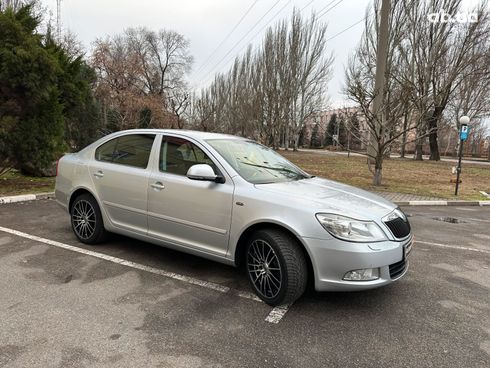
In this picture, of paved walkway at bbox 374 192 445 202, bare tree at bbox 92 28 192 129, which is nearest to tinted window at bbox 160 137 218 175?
paved walkway at bbox 374 192 445 202

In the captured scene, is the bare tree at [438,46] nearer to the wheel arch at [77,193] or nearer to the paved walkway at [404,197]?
the paved walkway at [404,197]

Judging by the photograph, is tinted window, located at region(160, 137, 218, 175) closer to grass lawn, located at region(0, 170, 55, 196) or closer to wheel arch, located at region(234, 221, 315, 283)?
wheel arch, located at region(234, 221, 315, 283)

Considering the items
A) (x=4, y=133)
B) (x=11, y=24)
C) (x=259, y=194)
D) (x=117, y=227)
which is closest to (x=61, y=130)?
(x=4, y=133)

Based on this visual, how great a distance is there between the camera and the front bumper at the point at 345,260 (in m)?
3.01

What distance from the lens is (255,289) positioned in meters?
3.48

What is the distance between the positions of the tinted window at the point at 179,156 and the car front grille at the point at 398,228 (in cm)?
182

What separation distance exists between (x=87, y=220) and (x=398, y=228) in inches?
149

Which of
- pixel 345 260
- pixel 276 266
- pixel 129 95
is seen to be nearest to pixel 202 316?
pixel 276 266

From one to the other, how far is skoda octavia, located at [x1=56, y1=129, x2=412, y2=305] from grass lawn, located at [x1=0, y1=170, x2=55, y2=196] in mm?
4610

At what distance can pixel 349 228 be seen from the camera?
10.1 ft

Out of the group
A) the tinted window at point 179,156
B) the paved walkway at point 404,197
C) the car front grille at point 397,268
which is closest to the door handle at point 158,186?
the tinted window at point 179,156

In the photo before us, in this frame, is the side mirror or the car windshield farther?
the car windshield

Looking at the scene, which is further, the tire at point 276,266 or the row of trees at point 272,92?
the row of trees at point 272,92

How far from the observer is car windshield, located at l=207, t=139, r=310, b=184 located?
382cm
